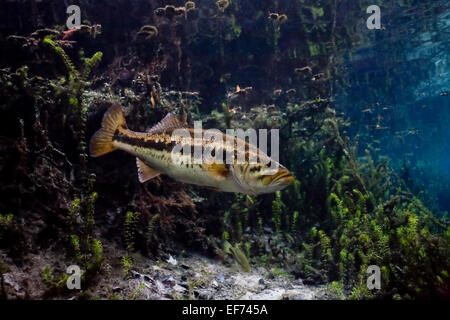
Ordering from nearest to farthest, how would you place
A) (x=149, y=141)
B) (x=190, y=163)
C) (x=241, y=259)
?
(x=190, y=163)
(x=149, y=141)
(x=241, y=259)

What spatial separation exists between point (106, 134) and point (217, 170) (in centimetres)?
170

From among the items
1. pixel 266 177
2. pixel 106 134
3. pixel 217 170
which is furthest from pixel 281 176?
pixel 106 134

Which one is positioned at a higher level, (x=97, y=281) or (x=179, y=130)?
(x=179, y=130)

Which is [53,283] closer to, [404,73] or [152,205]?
[152,205]

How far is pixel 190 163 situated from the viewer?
3.28m

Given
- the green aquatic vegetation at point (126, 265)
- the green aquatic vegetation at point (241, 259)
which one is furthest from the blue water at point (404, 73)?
the green aquatic vegetation at point (126, 265)

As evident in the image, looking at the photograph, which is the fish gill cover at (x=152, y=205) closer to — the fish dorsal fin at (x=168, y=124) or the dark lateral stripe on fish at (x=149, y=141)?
the dark lateral stripe on fish at (x=149, y=141)

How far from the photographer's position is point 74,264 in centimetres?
363

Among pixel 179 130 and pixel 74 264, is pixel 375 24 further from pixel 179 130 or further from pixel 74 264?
pixel 74 264

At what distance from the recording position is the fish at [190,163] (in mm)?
2990
